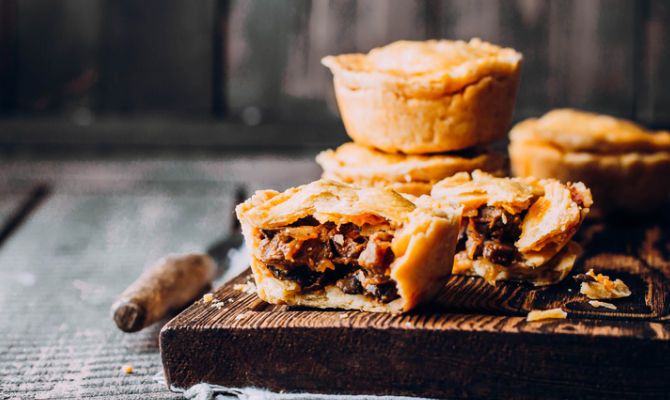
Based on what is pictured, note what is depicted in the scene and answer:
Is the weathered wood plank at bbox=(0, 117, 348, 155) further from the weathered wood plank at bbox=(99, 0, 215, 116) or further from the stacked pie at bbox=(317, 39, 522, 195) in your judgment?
the stacked pie at bbox=(317, 39, 522, 195)

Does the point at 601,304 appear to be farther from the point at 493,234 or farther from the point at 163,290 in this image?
the point at 163,290

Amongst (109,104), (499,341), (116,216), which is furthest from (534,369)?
(109,104)

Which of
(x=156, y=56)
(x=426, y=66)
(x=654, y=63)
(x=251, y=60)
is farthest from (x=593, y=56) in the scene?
(x=156, y=56)

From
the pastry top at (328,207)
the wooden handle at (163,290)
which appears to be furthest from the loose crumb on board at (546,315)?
the wooden handle at (163,290)

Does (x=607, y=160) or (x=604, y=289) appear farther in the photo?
(x=607, y=160)

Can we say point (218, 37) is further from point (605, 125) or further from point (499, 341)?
point (499, 341)

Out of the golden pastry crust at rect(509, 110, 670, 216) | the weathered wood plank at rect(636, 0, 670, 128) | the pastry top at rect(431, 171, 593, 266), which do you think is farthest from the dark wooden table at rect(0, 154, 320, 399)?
the weathered wood plank at rect(636, 0, 670, 128)
